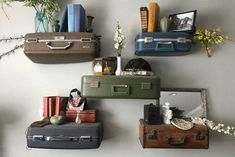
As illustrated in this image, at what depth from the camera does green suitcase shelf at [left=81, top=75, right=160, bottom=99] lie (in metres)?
1.87

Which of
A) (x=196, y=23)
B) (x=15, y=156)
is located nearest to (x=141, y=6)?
(x=196, y=23)

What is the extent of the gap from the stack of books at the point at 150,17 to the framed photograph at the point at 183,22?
13cm

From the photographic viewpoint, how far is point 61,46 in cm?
193

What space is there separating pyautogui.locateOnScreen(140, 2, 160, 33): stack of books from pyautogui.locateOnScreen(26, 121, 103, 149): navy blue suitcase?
827 millimetres

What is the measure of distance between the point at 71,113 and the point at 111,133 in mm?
364

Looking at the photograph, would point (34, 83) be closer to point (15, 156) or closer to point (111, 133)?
point (15, 156)

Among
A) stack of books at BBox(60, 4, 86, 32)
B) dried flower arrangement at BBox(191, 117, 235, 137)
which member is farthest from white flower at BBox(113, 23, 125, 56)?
dried flower arrangement at BBox(191, 117, 235, 137)

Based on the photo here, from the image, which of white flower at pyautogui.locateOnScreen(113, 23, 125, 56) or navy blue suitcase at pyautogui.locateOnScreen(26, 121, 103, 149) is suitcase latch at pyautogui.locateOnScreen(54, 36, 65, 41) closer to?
white flower at pyautogui.locateOnScreen(113, 23, 125, 56)

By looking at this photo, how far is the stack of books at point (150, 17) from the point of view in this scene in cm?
199

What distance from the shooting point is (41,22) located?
2.06m

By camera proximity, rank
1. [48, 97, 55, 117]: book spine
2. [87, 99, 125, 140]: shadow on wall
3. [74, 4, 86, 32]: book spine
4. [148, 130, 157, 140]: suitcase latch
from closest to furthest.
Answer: [148, 130, 157, 140]: suitcase latch < [74, 4, 86, 32]: book spine < [48, 97, 55, 117]: book spine < [87, 99, 125, 140]: shadow on wall

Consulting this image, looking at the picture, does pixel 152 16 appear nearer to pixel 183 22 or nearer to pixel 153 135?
pixel 183 22

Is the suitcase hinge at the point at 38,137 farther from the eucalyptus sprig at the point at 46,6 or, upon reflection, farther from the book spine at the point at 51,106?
the eucalyptus sprig at the point at 46,6

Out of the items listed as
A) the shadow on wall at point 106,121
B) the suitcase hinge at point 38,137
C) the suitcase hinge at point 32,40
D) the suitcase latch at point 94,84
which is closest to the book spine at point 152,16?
the suitcase latch at point 94,84
